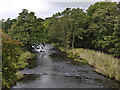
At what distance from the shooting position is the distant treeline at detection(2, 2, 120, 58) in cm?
1881

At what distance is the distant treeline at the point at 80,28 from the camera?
18.8 metres

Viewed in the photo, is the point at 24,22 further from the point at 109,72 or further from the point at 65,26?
the point at 109,72

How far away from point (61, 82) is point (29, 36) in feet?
47.2

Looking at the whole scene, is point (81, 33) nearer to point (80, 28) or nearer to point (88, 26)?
point (80, 28)

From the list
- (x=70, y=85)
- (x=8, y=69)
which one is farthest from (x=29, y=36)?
(x=8, y=69)

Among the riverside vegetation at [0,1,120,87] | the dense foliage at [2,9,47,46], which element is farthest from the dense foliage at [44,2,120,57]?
the dense foliage at [2,9,47,46]

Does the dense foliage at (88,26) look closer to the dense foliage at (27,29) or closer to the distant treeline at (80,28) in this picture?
the distant treeline at (80,28)

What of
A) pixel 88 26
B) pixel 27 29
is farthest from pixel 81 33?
pixel 27 29

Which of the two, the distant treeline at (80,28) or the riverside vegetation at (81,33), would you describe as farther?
the distant treeline at (80,28)

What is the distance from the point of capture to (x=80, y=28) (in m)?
27.8

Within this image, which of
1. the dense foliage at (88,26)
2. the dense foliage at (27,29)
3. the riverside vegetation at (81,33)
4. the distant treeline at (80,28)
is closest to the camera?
the riverside vegetation at (81,33)

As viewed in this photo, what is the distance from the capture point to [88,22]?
93.4 feet

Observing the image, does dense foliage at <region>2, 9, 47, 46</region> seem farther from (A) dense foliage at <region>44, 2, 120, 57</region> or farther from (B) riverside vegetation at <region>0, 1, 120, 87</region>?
(A) dense foliage at <region>44, 2, 120, 57</region>

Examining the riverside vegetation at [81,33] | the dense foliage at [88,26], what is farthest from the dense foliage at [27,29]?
the dense foliage at [88,26]
